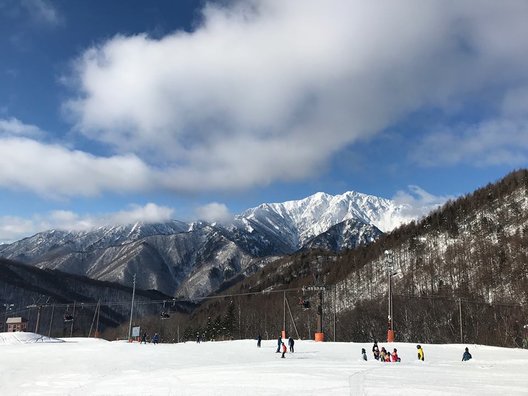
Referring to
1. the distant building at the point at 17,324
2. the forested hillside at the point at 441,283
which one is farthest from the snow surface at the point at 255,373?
the distant building at the point at 17,324

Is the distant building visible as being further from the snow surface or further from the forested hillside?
the forested hillside

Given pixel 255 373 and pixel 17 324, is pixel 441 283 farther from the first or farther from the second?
pixel 255 373

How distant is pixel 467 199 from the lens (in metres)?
165

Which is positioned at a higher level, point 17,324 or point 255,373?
point 17,324

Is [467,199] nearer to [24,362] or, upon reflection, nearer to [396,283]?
[396,283]

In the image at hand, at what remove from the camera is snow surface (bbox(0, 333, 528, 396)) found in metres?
21.0

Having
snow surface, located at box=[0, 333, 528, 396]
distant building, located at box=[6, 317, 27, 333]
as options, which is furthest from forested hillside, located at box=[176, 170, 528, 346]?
distant building, located at box=[6, 317, 27, 333]


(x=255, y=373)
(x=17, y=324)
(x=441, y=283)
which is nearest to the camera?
(x=255, y=373)

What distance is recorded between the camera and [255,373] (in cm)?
2631

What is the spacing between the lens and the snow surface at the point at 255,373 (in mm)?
21031

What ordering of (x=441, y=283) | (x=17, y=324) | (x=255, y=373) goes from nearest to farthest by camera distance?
(x=255, y=373), (x=17, y=324), (x=441, y=283)

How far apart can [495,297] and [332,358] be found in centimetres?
8957

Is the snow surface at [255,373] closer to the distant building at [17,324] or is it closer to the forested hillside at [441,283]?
the forested hillside at [441,283]

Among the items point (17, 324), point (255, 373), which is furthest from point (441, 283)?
point (255, 373)
